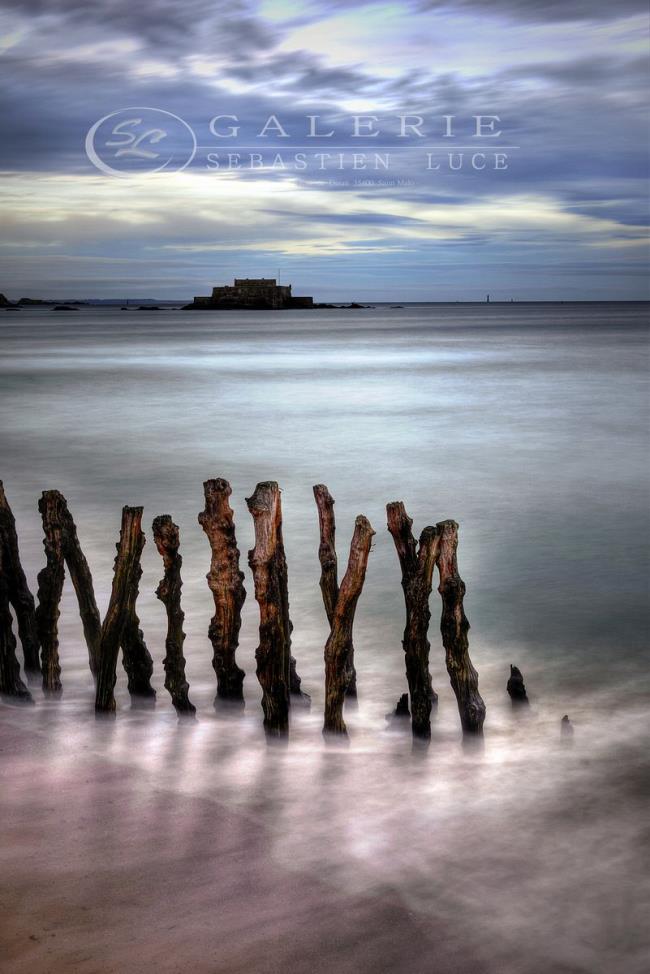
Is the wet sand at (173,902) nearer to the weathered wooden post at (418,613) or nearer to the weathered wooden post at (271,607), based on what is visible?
the weathered wooden post at (271,607)

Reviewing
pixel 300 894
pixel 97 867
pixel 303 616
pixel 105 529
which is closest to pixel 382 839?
pixel 300 894

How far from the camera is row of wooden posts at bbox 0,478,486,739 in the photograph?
477cm

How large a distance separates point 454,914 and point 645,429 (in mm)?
15066

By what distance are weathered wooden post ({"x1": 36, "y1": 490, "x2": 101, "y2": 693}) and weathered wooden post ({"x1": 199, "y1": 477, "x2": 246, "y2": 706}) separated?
2.28ft

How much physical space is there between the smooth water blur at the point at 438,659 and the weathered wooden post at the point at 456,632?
0.53ft

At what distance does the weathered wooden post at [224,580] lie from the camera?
16.1 ft

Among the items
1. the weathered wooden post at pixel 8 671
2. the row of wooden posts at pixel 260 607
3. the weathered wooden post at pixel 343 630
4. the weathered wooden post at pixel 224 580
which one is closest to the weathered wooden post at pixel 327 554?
the row of wooden posts at pixel 260 607

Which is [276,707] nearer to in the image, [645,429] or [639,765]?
[639,765]

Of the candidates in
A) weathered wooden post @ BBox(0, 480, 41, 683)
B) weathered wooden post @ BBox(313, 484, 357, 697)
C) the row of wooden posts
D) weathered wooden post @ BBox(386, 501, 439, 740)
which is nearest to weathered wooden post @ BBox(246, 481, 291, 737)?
the row of wooden posts

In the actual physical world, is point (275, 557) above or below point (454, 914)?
above

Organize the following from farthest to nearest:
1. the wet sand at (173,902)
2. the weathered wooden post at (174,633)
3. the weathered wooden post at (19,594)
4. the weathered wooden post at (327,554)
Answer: the weathered wooden post at (19,594), the weathered wooden post at (327,554), the weathered wooden post at (174,633), the wet sand at (173,902)

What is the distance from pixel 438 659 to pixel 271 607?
5.68 feet

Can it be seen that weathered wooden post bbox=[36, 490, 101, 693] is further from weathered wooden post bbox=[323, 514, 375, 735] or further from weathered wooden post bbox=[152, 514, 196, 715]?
weathered wooden post bbox=[323, 514, 375, 735]

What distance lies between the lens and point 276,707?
4.86 m
